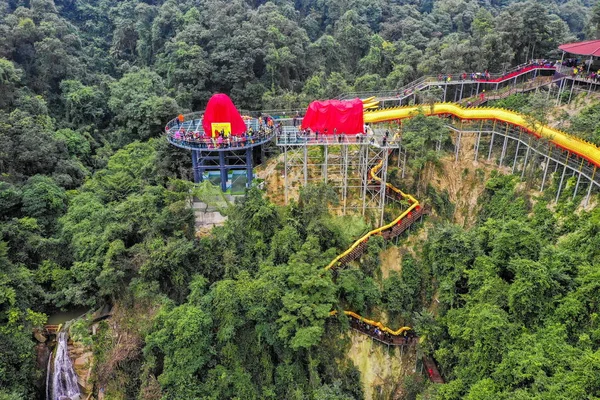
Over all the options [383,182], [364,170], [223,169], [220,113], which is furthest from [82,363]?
[383,182]

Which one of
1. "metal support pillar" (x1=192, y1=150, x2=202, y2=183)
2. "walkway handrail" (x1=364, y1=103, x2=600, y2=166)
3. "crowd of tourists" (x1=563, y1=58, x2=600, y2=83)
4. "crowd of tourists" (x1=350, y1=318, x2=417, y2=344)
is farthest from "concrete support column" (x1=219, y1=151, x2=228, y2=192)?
"crowd of tourists" (x1=563, y1=58, x2=600, y2=83)

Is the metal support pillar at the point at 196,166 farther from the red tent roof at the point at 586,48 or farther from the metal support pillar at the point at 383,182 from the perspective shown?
the red tent roof at the point at 586,48

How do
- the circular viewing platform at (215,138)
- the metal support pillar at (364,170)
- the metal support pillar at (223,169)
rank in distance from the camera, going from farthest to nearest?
the metal support pillar at (223,169) < the circular viewing platform at (215,138) < the metal support pillar at (364,170)

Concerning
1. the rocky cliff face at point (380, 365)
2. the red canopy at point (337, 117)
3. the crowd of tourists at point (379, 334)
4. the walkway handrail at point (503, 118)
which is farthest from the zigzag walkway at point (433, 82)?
the rocky cliff face at point (380, 365)

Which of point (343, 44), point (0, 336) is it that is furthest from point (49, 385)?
point (343, 44)

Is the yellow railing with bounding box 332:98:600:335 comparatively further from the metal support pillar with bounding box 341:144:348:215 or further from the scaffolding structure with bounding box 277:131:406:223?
the metal support pillar with bounding box 341:144:348:215

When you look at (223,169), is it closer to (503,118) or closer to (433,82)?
(503,118)
